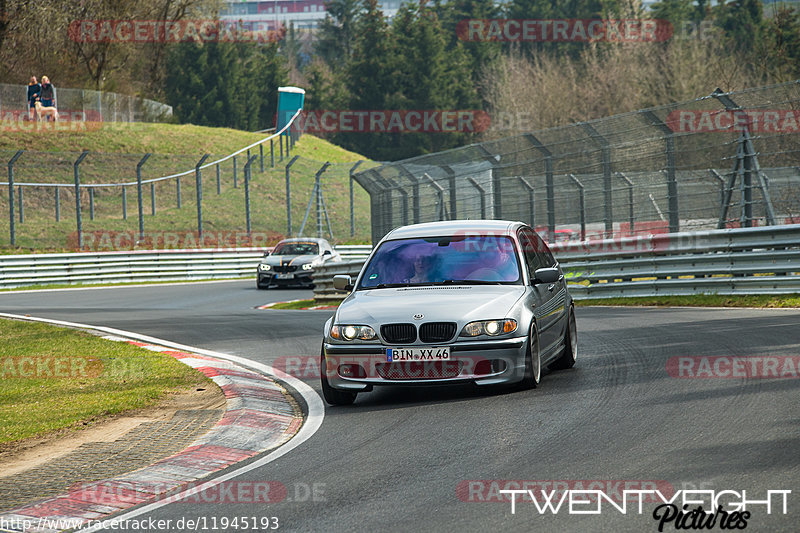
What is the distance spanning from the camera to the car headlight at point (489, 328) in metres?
8.69

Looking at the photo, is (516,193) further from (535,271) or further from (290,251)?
(535,271)

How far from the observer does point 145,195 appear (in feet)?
152

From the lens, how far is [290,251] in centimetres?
2891

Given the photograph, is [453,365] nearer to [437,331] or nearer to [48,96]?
[437,331]

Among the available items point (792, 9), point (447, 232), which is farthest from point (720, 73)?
point (447, 232)

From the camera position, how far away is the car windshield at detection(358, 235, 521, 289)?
31.8 ft

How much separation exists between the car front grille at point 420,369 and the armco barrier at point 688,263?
9.04 meters

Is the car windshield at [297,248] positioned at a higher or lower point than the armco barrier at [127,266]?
higher

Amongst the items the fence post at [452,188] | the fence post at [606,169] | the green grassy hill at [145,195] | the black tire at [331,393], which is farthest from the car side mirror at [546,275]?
the green grassy hill at [145,195]

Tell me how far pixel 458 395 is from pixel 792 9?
4546 centimetres

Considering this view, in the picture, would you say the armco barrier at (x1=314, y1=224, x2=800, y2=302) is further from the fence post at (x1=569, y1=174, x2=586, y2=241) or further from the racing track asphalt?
the racing track asphalt

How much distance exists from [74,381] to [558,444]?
237 inches

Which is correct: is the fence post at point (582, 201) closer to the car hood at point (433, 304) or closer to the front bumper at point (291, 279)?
the front bumper at point (291, 279)

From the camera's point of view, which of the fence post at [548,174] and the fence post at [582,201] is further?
the fence post at [582,201]
